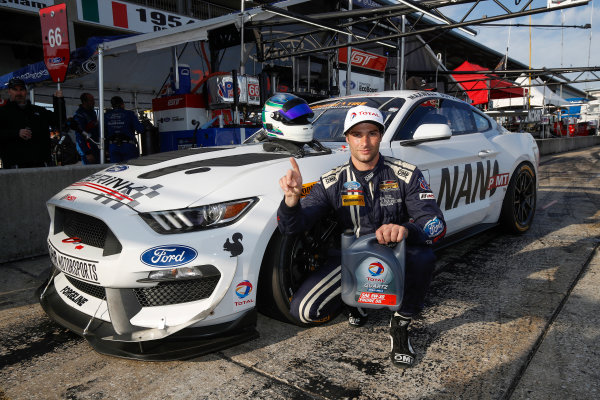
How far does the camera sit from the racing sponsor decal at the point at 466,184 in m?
3.25

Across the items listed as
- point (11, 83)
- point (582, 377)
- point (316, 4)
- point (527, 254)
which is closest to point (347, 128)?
point (582, 377)

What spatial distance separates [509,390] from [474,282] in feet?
4.56

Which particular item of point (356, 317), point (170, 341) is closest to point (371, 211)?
point (356, 317)

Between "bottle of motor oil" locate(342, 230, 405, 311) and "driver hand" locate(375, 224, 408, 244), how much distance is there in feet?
0.27

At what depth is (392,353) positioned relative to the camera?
2078 millimetres

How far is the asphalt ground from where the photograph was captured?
72.8 inches

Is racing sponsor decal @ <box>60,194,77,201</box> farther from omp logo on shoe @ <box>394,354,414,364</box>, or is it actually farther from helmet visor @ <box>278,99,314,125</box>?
omp logo on shoe @ <box>394,354,414,364</box>

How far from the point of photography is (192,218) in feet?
6.55

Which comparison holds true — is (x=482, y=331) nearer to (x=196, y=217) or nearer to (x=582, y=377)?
(x=582, y=377)

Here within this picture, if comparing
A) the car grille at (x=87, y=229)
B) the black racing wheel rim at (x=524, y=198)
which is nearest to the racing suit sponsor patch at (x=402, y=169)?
the car grille at (x=87, y=229)

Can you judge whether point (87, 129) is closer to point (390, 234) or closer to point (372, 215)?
point (372, 215)

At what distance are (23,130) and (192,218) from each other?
3762mm

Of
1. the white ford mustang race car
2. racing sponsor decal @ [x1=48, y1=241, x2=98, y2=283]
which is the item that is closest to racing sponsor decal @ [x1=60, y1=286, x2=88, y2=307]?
the white ford mustang race car

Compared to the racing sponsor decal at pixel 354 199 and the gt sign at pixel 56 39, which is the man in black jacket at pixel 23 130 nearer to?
the gt sign at pixel 56 39
